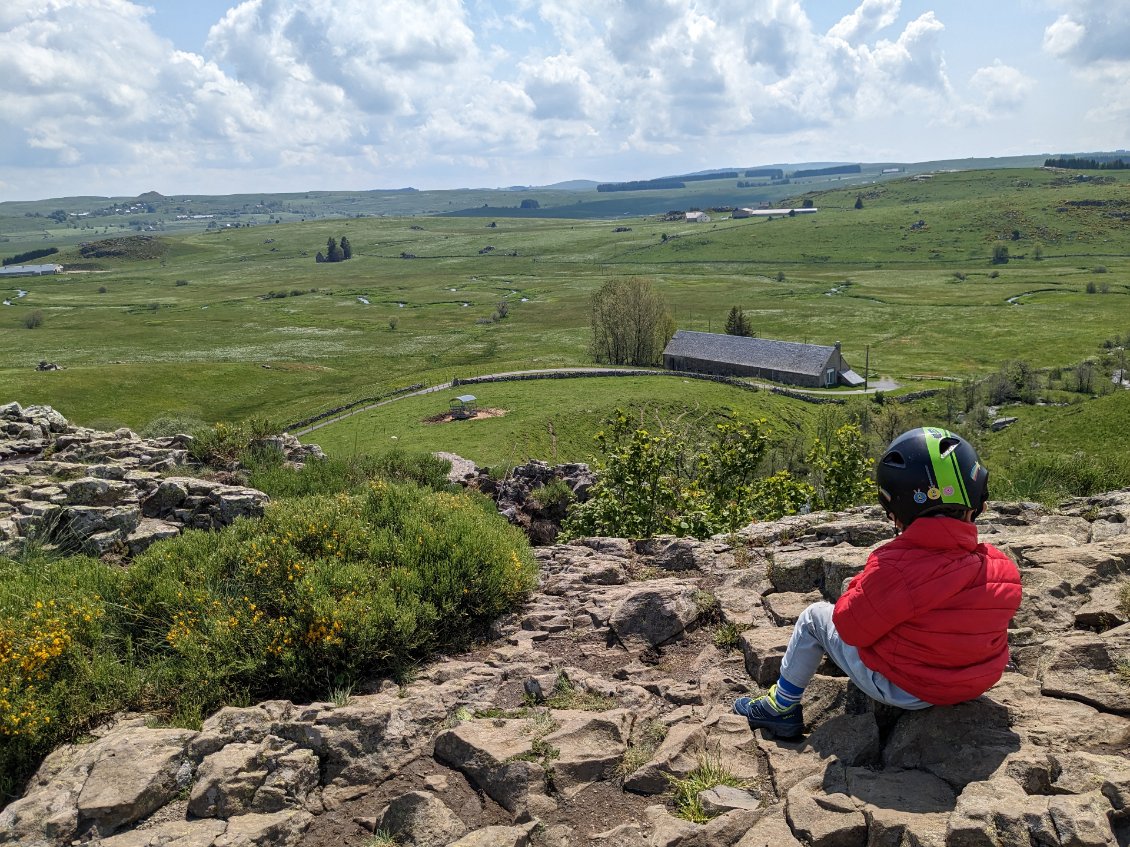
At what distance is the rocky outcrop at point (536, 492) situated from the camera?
21781mm

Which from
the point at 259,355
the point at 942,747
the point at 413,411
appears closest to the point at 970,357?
the point at 413,411

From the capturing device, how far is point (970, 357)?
11769cm

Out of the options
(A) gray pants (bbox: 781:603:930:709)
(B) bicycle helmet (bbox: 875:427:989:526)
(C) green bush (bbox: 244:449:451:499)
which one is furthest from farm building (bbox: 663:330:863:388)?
(B) bicycle helmet (bbox: 875:427:989:526)

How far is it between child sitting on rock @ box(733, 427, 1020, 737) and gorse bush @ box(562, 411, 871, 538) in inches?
368

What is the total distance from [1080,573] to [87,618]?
44.3 ft

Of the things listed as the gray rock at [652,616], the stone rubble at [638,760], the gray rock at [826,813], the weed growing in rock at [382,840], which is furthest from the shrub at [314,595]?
the gray rock at [826,813]

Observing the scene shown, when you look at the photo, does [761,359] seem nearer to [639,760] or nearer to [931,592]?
[931,592]

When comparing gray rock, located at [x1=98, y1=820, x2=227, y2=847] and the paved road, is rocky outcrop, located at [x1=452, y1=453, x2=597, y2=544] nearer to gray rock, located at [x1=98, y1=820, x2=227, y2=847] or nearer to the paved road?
gray rock, located at [x1=98, y1=820, x2=227, y2=847]

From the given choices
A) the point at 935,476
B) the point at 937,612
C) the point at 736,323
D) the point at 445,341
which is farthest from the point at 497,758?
the point at 445,341

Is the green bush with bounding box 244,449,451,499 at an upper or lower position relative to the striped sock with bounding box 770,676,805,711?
lower

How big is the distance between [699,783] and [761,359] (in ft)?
344

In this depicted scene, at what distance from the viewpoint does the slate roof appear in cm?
10269

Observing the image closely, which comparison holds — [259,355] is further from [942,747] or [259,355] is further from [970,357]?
[942,747]

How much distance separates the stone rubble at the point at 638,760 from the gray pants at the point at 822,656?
374mm
